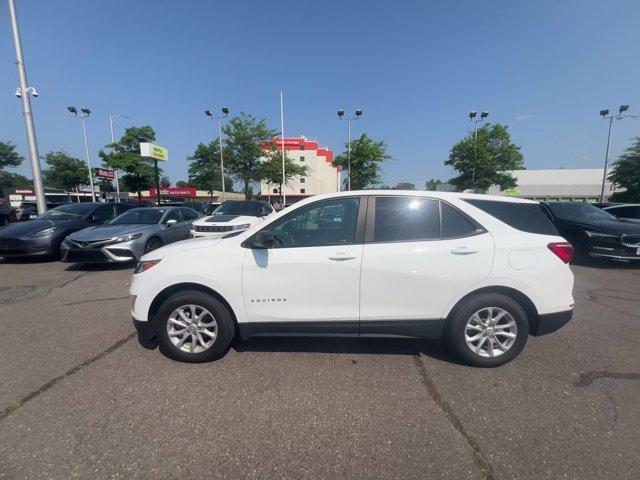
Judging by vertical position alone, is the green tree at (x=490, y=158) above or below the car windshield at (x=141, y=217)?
above

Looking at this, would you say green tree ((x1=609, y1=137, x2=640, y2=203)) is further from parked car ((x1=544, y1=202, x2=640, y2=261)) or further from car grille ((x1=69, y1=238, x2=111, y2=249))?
car grille ((x1=69, y1=238, x2=111, y2=249))

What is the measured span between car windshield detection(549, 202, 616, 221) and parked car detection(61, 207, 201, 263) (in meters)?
10.5

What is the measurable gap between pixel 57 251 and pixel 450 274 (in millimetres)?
9617

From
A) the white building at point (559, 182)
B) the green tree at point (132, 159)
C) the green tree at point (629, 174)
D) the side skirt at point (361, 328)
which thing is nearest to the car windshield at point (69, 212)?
the side skirt at point (361, 328)

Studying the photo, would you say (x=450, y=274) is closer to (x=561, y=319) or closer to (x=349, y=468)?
Result: (x=561, y=319)

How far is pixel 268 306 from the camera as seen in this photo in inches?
114

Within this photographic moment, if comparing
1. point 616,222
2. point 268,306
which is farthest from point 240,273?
point 616,222

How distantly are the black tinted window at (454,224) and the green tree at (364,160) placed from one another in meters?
28.7

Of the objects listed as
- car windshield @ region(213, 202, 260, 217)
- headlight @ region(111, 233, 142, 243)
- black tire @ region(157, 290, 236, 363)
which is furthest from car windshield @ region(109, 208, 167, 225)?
black tire @ region(157, 290, 236, 363)

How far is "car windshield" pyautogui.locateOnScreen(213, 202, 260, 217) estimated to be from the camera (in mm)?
10719

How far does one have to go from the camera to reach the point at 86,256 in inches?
254

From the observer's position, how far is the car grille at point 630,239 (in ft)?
22.3

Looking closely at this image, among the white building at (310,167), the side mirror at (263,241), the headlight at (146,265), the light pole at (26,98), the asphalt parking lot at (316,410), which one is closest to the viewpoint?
the asphalt parking lot at (316,410)

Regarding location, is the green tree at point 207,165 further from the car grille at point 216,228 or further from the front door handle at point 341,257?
the front door handle at point 341,257
